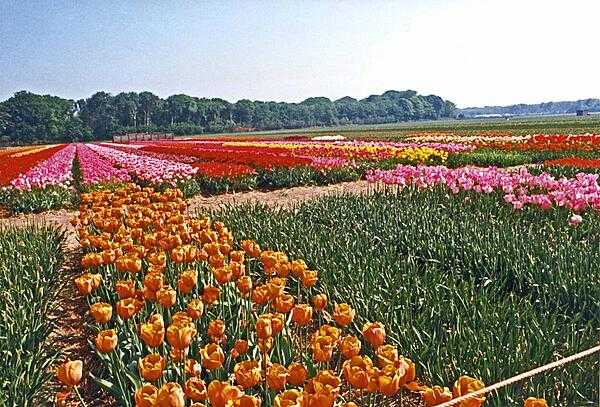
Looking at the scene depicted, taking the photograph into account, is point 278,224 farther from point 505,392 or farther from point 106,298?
point 505,392

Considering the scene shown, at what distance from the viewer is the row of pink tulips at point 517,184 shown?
19.5 ft

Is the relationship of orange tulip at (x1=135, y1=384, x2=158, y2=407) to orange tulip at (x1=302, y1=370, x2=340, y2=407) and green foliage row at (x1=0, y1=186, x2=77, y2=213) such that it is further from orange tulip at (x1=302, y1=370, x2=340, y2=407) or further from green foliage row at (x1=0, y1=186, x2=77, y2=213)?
green foliage row at (x1=0, y1=186, x2=77, y2=213)

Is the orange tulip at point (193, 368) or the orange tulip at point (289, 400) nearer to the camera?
the orange tulip at point (289, 400)

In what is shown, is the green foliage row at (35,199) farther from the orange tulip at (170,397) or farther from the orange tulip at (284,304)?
the orange tulip at (170,397)

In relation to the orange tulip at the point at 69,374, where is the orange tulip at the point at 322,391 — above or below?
above

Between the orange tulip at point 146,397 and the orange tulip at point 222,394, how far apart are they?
160 millimetres

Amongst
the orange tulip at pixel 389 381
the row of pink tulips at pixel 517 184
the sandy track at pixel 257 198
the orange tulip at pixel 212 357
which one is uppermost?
the orange tulip at pixel 389 381

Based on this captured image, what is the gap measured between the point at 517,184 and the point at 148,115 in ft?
316

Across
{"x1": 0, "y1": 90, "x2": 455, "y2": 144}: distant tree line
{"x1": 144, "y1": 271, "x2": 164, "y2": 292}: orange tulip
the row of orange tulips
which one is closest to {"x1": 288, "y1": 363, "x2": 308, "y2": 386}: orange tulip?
the row of orange tulips

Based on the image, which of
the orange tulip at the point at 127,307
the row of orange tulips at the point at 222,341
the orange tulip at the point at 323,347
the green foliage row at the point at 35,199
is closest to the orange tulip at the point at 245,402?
the row of orange tulips at the point at 222,341

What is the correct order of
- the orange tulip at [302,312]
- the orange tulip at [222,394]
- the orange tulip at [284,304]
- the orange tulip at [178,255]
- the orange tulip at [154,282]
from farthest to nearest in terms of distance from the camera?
the orange tulip at [178,255], the orange tulip at [154,282], the orange tulip at [284,304], the orange tulip at [302,312], the orange tulip at [222,394]

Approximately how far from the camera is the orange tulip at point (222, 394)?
152 centimetres

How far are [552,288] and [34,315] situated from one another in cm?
339

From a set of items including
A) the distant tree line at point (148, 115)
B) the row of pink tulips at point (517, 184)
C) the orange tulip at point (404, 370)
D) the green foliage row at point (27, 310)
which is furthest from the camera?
the distant tree line at point (148, 115)
